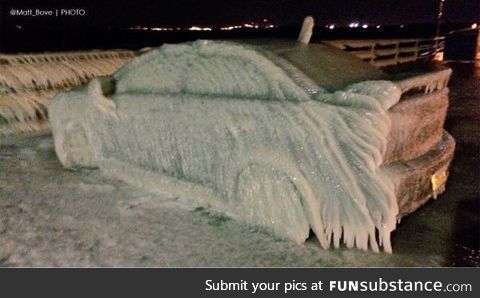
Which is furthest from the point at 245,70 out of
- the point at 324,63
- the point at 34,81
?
the point at 34,81

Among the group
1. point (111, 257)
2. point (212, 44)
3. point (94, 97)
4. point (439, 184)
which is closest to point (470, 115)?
point (439, 184)

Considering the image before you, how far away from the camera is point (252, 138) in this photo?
139 inches

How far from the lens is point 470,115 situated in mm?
7633

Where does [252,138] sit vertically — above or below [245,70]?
below

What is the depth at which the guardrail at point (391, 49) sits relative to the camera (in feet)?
39.4

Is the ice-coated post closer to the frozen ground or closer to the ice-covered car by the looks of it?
the ice-covered car

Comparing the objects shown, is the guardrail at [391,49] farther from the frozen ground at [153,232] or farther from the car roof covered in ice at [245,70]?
the frozen ground at [153,232]

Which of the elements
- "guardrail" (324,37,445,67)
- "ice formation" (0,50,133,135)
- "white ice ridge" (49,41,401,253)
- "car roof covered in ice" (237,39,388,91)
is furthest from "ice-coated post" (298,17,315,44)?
"guardrail" (324,37,445,67)

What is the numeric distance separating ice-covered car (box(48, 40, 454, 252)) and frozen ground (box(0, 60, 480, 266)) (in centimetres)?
16

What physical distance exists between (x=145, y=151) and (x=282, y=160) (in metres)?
1.51

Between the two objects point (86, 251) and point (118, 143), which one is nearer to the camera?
point (86, 251)

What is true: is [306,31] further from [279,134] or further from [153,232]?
[153,232]

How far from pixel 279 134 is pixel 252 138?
0.23 metres

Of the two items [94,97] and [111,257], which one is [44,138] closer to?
[94,97]
